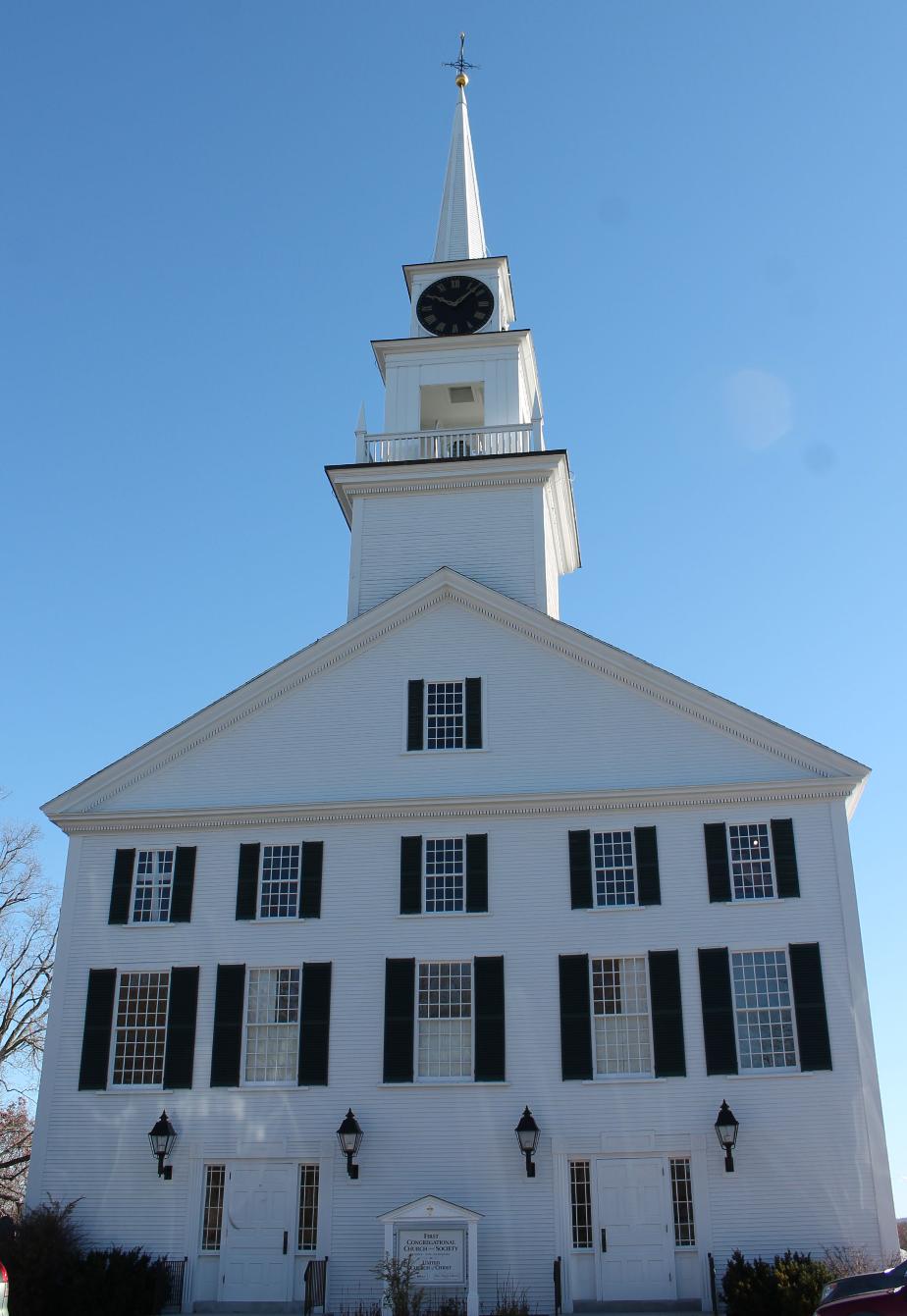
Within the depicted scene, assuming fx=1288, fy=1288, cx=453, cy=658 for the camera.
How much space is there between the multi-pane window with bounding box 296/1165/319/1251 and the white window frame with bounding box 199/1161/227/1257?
1399mm

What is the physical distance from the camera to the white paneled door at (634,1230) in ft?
71.1

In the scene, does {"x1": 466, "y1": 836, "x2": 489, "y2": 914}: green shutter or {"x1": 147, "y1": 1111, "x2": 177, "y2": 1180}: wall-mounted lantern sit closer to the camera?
{"x1": 147, "y1": 1111, "x2": 177, "y2": 1180}: wall-mounted lantern

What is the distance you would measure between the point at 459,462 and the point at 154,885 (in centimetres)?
1201

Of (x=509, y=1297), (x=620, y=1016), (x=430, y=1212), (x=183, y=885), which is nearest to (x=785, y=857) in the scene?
(x=620, y=1016)

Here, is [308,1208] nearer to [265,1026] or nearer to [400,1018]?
[265,1026]

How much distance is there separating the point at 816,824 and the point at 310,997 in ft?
32.9

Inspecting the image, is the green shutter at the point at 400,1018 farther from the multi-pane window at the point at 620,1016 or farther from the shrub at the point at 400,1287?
the multi-pane window at the point at 620,1016

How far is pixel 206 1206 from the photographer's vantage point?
23.1 meters

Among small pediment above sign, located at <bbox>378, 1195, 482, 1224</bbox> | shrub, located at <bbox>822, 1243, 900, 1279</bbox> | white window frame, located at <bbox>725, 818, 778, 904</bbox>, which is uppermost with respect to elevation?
white window frame, located at <bbox>725, 818, 778, 904</bbox>

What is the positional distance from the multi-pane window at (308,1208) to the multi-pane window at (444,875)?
16.7 feet

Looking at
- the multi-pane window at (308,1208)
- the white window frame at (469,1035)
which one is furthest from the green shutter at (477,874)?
the multi-pane window at (308,1208)

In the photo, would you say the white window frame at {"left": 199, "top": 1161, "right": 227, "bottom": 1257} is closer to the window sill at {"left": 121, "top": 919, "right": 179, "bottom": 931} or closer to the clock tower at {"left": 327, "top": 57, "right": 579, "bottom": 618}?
the window sill at {"left": 121, "top": 919, "right": 179, "bottom": 931}

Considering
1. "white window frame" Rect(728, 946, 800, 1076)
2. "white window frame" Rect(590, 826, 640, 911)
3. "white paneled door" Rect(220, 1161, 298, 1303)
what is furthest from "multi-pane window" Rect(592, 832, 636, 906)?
"white paneled door" Rect(220, 1161, 298, 1303)

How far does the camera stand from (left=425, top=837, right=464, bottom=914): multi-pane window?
2464 centimetres
